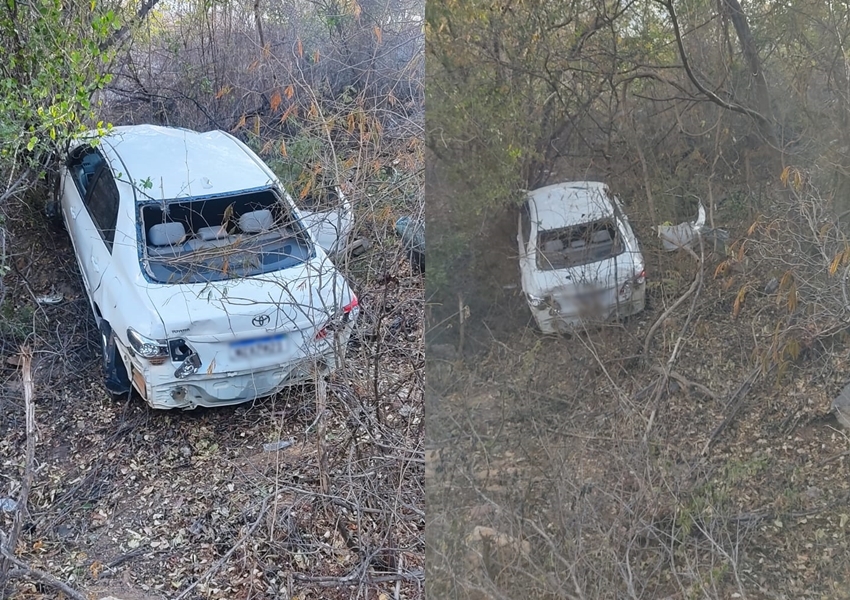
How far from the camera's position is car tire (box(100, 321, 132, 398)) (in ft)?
14.4

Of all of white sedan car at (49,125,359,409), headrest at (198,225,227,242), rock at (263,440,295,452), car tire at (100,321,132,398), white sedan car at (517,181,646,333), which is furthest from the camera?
car tire at (100,321,132,398)

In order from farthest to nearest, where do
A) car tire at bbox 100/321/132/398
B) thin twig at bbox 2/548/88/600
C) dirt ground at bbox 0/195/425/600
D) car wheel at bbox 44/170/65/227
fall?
car wheel at bbox 44/170/65/227, car tire at bbox 100/321/132/398, dirt ground at bbox 0/195/425/600, thin twig at bbox 2/548/88/600

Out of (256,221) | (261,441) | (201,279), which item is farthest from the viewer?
(261,441)

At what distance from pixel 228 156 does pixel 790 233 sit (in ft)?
14.6

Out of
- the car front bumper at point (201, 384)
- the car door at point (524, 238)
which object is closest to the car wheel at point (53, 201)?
the car front bumper at point (201, 384)

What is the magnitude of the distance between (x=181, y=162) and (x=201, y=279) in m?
1.22

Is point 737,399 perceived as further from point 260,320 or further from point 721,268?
point 260,320

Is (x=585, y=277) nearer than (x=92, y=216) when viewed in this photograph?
Yes

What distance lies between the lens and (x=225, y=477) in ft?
13.3

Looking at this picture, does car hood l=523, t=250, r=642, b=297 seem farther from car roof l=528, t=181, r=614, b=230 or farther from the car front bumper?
the car front bumper

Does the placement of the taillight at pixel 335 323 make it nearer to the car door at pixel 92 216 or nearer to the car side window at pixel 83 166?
the car door at pixel 92 216

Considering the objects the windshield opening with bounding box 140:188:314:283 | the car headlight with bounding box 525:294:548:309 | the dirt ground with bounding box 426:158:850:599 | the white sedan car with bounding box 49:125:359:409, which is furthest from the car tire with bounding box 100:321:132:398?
the car headlight with bounding box 525:294:548:309

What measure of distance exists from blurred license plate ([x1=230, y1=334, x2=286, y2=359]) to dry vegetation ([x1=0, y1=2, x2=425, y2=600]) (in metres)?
0.31

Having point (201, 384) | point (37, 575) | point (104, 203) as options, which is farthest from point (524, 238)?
point (104, 203)
